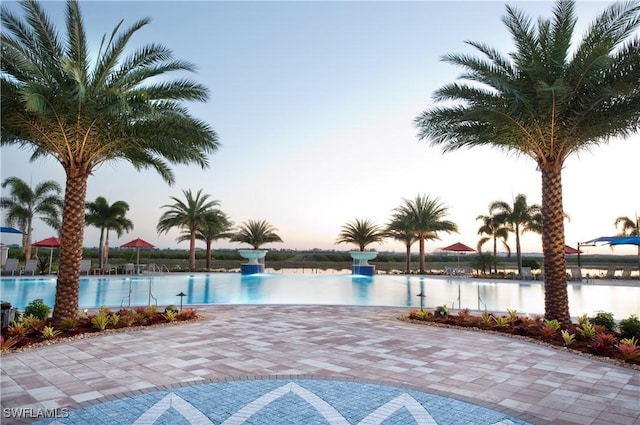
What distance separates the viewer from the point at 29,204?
92.9ft

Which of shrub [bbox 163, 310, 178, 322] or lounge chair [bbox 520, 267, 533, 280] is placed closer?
shrub [bbox 163, 310, 178, 322]

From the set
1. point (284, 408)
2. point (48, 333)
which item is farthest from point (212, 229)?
point (284, 408)

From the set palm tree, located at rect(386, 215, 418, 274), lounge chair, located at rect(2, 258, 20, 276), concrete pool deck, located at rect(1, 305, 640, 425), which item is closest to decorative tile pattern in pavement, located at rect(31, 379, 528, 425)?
concrete pool deck, located at rect(1, 305, 640, 425)

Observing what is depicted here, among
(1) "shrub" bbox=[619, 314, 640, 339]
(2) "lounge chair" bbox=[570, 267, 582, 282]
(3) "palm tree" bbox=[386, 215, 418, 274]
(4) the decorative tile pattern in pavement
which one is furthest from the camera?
(3) "palm tree" bbox=[386, 215, 418, 274]

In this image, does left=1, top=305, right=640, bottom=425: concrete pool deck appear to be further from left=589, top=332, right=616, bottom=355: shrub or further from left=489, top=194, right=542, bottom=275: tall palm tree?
left=489, top=194, right=542, bottom=275: tall palm tree

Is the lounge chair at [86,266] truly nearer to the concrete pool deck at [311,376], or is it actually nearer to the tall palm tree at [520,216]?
the concrete pool deck at [311,376]

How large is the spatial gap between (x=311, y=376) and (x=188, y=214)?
2728 centimetres

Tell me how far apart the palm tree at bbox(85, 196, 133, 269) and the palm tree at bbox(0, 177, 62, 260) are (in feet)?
8.29

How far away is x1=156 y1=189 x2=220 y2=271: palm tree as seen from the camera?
100 ft

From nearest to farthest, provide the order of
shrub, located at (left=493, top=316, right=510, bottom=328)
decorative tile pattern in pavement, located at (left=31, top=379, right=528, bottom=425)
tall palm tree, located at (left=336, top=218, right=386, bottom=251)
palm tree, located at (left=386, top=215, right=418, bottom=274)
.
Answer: decorative tile pattern in pavement, located at (left=31, top=379, right=528, bottom=425), shrub, located at (left=493, top=316, right=510, bottom=328), palm tree, located at (left=386, top=215, right=418, bottom=274), tall palm tree, located at (left=336, top=218, right=386, bottom=251)

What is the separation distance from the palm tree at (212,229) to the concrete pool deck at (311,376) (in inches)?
903

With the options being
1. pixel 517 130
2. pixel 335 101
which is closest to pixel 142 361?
pixel 517 130

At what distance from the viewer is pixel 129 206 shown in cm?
3002

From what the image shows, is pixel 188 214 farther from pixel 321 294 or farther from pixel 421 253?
pixel 421 253
